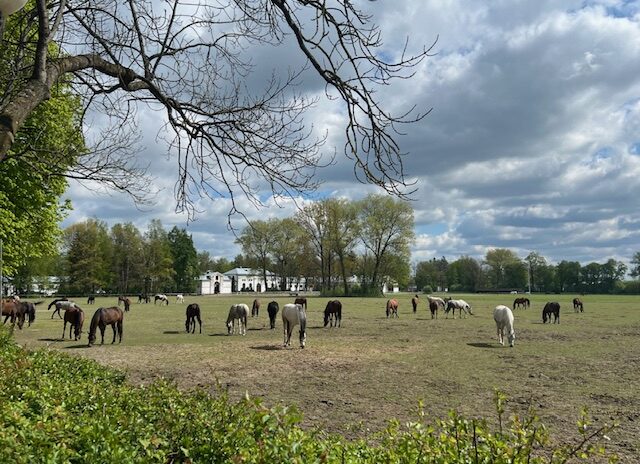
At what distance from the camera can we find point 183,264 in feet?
348

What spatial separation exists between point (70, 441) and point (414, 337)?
20491 mm

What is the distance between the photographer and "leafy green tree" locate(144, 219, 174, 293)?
94.6 metres

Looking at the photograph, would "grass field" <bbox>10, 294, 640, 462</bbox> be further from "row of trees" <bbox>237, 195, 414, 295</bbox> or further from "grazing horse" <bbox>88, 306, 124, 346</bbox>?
"row of trees" <bbox>237, 195, 414, 295</bbox>

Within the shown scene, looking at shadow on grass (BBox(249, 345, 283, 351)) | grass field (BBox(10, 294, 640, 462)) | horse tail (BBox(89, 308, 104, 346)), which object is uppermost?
horse tail (BBox(89, 308, 104, 346))

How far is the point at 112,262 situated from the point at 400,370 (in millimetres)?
89800

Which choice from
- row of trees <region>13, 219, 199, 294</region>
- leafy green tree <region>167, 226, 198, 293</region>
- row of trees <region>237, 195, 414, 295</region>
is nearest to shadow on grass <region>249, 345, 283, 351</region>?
row of trees <region>237, 195, 414, 295</region>

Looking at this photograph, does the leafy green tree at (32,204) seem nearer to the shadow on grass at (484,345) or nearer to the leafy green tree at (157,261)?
the shadow on grass at (484,345)

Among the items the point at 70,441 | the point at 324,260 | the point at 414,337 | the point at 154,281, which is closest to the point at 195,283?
the point at 154,281

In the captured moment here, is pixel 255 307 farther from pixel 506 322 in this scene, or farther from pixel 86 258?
pixel 86 258

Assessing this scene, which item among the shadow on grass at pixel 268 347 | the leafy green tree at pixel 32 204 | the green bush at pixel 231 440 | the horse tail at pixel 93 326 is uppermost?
the leafy green tree at pixel 32 204

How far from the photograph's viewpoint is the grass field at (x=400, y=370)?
9523mm

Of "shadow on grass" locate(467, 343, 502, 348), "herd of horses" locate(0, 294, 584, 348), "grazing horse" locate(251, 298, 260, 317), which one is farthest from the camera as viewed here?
"grazing horse" locate(251, 298, 260, 317)

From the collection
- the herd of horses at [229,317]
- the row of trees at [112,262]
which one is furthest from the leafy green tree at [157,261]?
the herd of horses at [229,317]

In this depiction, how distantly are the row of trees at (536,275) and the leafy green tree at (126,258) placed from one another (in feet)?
233
